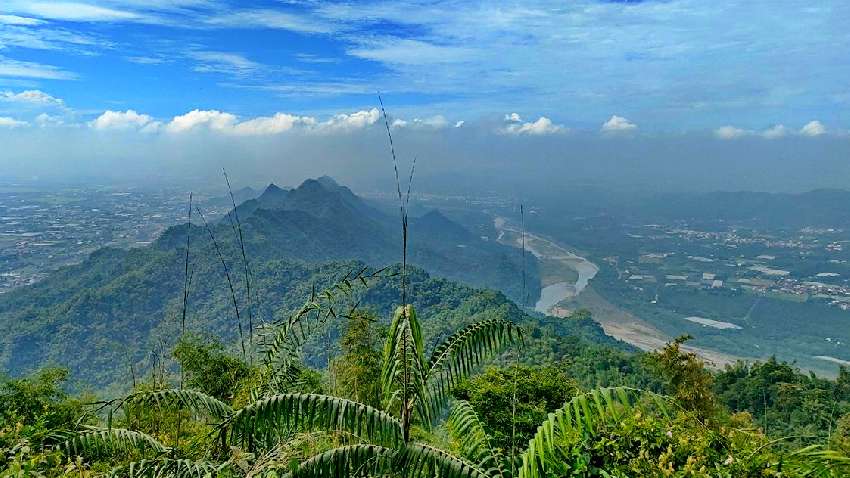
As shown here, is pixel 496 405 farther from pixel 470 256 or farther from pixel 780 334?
pixel 470 256

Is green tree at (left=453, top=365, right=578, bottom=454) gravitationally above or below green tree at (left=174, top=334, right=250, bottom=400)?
above

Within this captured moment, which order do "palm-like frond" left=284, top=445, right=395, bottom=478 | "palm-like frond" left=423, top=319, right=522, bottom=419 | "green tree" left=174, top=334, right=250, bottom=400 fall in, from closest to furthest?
"palm-like frond" left=284, top=445, right=395, bottom=478 < "palm-like frond" left=423, top=319, right=522, bottom=419 < "green tree" left=174, top=334, right=250, bottom=400

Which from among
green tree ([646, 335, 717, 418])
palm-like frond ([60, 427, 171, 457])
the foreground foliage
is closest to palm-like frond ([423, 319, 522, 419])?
the foreground foliage

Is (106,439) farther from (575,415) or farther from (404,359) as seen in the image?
(575,415)

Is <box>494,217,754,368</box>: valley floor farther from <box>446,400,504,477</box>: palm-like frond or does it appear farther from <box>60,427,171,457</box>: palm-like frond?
<box>60,427,171,457</box>: palm-like frond

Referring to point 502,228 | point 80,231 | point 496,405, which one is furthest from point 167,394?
point 502,228

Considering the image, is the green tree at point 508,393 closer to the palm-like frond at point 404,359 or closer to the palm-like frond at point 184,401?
the palm-like frond at point 184,401
